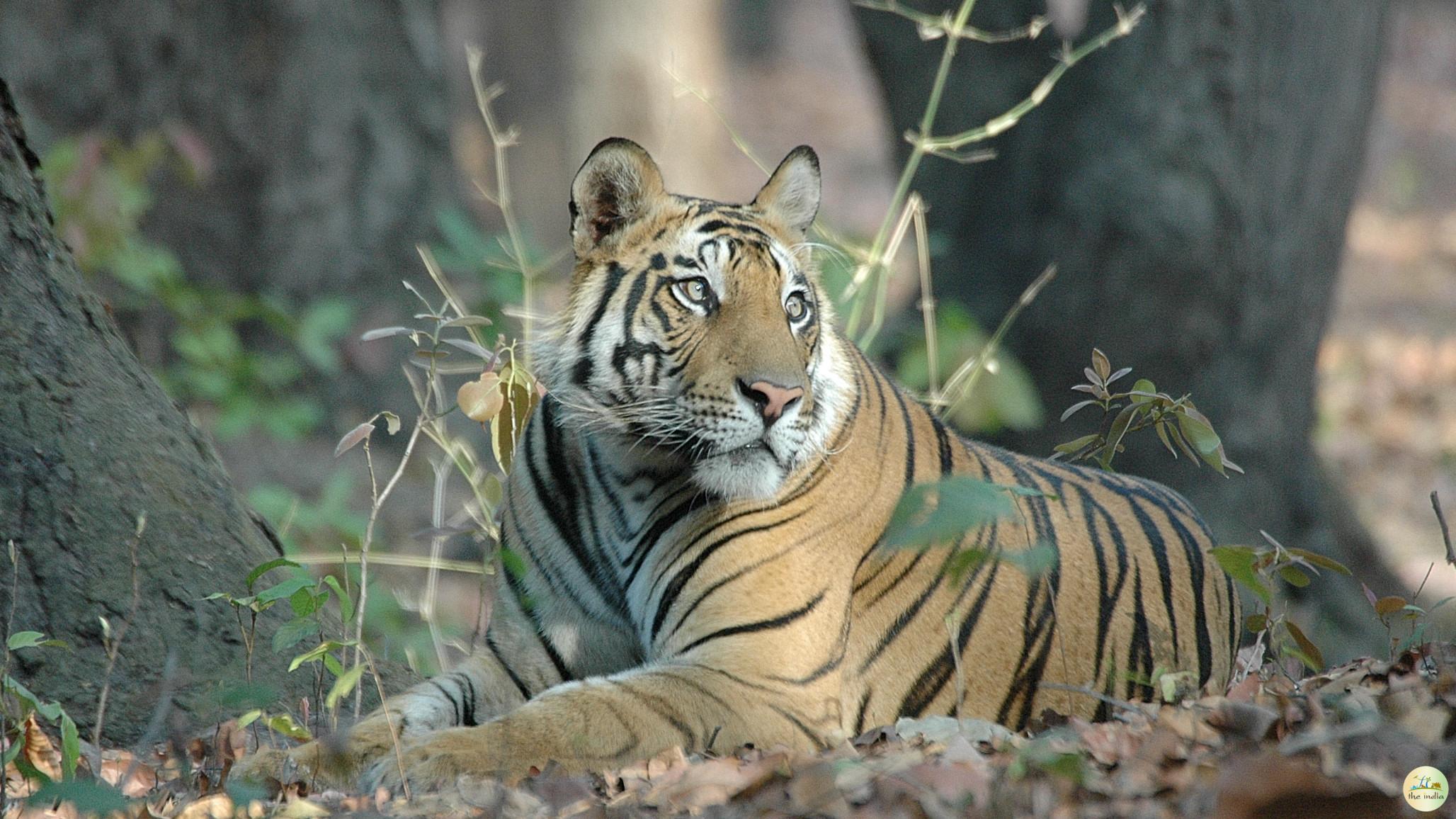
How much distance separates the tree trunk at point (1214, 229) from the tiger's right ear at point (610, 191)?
464 centimetres

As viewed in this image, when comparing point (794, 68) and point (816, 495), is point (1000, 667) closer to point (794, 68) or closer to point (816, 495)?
point (816, 495)

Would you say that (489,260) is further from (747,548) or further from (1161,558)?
(1161,558)

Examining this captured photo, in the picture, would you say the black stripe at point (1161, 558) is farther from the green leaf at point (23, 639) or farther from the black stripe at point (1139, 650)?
the green leaf at point (23, 639)

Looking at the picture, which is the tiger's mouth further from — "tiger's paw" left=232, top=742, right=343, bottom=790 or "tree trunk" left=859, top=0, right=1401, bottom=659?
"tree trunk" left=859, top=0, right=1401, bottom=659

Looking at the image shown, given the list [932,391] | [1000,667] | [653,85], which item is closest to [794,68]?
[653,85]

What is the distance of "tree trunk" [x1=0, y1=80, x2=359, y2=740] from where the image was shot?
337 centimetres

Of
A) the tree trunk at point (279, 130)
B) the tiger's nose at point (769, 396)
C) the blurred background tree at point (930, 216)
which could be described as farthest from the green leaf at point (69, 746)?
the tree trunk at point (279, 130)

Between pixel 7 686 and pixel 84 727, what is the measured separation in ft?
1.49

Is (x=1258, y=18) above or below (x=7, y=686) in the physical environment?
above

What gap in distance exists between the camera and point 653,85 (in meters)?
14.3

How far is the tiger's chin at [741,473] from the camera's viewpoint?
3.42 m

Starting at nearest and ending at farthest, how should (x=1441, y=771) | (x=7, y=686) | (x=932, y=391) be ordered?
(x=1441, y=771), (x=7, y=686), (x=932, y=391)

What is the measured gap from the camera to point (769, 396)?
3.34m

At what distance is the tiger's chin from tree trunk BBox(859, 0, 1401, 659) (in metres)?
4.62
